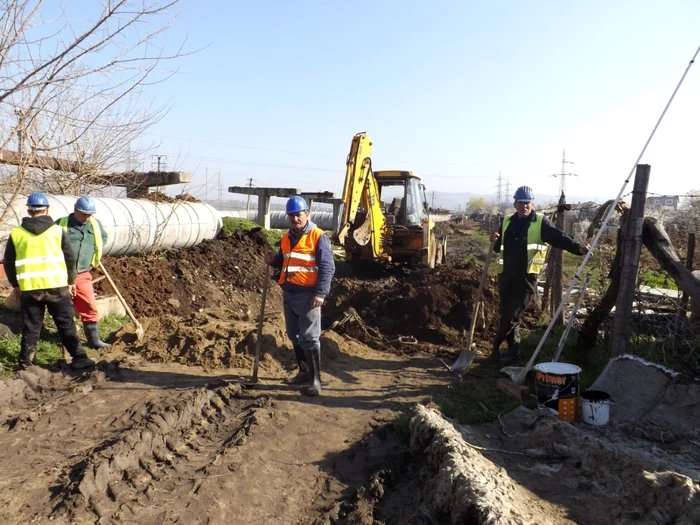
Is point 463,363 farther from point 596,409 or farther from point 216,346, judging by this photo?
point 216,346

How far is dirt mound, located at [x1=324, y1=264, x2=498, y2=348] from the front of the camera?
345 inches

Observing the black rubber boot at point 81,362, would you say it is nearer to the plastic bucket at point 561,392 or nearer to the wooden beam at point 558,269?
the plastic bucket at point 561,392

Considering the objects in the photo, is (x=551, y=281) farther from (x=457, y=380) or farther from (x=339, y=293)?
(x=339, y=293)

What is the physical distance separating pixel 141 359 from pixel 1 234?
129 inches

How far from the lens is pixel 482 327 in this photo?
889cm

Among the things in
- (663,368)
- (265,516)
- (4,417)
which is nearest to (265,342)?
(4,417)

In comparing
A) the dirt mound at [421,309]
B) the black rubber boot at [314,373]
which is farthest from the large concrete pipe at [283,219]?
the black rubber boot at [314,373]

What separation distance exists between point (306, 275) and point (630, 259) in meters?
3.21

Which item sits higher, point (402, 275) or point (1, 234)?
point (1, 234)

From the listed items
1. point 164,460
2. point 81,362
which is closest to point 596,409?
point 164,460

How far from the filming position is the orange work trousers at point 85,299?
6.91 m

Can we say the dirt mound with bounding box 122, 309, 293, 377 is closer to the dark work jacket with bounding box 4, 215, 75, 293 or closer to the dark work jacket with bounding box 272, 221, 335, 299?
the dark work jacket with bounding box 272, 221, 335, 299

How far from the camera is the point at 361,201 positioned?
41.3ft

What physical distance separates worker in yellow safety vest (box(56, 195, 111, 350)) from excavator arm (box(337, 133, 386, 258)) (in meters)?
5.75
